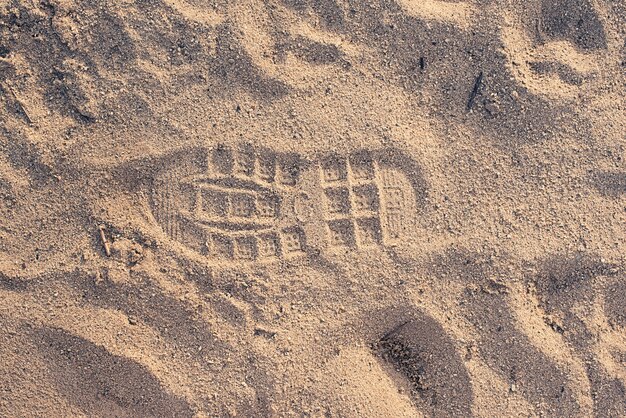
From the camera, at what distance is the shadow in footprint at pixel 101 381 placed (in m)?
2.43

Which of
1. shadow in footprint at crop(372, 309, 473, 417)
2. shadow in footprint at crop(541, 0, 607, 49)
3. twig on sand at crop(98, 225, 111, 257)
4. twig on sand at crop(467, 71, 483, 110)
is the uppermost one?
shadow in footprint at crop(541, 0, 607, 49)

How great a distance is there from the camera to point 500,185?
249 centimetres

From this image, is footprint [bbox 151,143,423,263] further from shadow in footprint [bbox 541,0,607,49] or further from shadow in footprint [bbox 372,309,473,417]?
shadow in footprint [bbox 541,0,607,49]

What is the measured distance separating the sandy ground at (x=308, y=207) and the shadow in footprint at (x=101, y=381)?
0.01 metres

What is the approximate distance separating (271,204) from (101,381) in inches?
46.4

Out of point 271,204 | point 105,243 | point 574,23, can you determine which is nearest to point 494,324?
point 271,204

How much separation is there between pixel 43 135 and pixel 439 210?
6.30 ft

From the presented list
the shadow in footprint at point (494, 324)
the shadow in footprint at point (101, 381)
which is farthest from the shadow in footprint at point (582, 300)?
the shadow in footprint at point (101, 381)

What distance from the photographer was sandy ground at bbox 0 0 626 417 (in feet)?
7.94

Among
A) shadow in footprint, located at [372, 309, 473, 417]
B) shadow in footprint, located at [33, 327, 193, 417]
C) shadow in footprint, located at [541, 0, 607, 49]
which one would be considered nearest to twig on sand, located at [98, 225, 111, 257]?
shadow in footprint, located at [33, 327, 193, 417]

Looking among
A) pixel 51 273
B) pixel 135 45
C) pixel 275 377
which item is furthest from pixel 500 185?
pixel 51 273

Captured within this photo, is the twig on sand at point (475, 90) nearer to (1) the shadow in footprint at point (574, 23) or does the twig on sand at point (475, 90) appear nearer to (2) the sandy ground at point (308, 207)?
(2) the sandy ground at point (308, 207)

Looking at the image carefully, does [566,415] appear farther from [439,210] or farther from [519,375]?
[439,210]

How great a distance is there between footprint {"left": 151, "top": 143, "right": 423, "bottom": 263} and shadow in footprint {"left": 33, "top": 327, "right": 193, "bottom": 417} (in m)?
0.66
